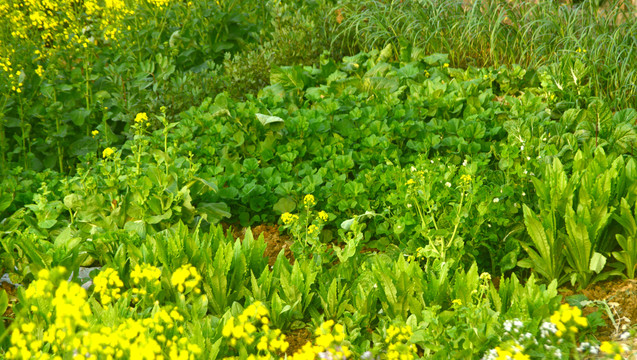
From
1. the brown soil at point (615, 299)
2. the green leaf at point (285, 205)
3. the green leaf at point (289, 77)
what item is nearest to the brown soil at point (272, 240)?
the green leaf at point (285, 205)

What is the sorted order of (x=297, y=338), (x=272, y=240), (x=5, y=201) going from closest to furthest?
(x=297, y=338) < (x=5, y=201) < (x=272, y=240)

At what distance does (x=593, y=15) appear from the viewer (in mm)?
6609

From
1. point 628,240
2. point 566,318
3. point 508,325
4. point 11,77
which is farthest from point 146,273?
point 11,77

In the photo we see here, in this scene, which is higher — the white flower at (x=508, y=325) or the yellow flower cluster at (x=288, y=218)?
the yellow flower cluster at (x=288, y=218)

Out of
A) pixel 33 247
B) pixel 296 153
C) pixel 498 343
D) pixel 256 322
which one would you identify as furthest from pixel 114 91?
pixel 498 343

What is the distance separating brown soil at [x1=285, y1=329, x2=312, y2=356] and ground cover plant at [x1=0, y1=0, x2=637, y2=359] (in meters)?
0.01

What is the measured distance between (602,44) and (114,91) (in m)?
4.27

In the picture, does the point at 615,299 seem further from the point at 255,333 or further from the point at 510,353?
the point at 255,333

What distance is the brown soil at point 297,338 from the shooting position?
316 cm

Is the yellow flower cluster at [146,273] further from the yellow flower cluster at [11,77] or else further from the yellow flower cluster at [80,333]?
the yellow flower cluster at [11,77]

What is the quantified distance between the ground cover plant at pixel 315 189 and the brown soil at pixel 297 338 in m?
0.01

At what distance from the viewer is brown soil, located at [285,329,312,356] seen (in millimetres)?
3159

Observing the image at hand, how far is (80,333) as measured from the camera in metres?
2.35

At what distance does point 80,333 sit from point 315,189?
2.17 meters
